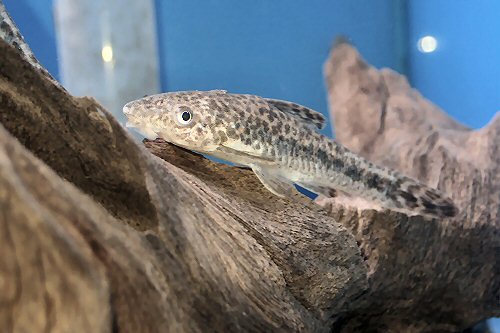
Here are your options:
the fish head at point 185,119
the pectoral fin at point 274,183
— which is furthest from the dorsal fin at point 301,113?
the pectoral fin at point 274,183

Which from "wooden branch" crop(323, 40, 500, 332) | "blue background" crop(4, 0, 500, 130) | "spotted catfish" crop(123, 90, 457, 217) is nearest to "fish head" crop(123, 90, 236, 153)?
"spotted catfish" crop(123, 90, 457, 217)

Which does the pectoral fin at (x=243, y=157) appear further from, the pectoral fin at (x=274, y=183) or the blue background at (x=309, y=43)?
the blue background at (x=309, y=43)

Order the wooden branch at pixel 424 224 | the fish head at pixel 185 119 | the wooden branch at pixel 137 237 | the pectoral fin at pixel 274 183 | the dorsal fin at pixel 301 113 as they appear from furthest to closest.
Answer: the wooden branch at pixel 424 224 → the dorsal fin at pixel 301 113 → the fish head at pixel 185 119 → the pectoral fin at pixel 274 183 → the wooden branch at pixel 137 237

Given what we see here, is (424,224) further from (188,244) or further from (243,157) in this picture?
(188,244)

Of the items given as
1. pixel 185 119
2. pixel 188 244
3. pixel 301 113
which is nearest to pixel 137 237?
pixel 188 244

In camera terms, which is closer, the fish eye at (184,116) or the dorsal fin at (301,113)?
the fish eye at (184,116)

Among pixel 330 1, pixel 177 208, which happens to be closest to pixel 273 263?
pixel 177 208
